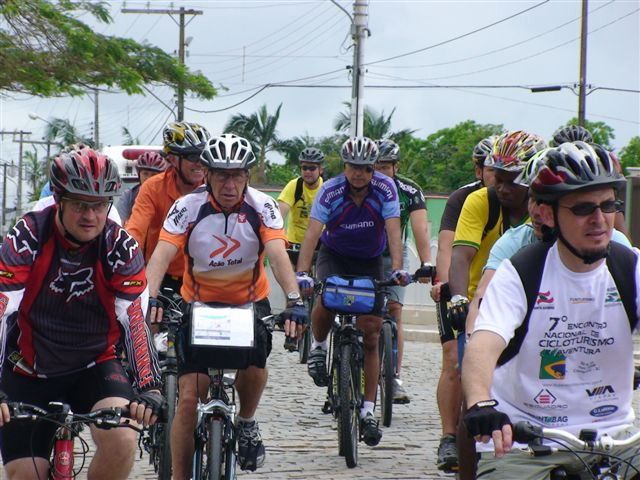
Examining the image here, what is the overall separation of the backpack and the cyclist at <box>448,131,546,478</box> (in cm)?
237

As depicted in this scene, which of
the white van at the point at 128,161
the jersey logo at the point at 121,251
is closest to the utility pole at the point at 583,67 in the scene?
the white van at the point at 128,161

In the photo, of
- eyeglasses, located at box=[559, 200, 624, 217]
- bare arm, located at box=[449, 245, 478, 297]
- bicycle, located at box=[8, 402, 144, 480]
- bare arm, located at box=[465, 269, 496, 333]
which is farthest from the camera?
bare arm, located at box=[449, 245, 478, 297]

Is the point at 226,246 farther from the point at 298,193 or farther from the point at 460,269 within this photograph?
the point at 298,193

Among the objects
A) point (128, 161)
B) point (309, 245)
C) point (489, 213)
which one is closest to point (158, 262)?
point (489, 213)

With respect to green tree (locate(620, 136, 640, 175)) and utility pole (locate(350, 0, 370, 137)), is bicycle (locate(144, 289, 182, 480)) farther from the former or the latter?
green tree (locate(620, 136, 640, 175))

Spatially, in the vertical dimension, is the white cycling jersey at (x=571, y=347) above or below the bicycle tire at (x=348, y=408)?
above

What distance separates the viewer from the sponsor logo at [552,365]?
175 inches

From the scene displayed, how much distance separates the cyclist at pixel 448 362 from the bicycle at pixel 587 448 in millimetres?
3112

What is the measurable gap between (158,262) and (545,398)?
3.28 meters

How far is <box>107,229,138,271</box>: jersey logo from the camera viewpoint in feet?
18.3

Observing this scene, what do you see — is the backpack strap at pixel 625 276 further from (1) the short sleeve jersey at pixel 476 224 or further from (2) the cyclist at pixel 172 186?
(2) the cyclist at pixel 172 186

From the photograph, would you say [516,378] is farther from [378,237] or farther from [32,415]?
[378,237]

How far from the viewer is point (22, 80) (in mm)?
17484

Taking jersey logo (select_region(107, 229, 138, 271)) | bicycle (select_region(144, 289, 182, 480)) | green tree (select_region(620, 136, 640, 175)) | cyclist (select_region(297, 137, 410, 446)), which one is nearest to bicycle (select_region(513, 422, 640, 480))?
jersey logo (select_region(107, 229, 138, 271))
